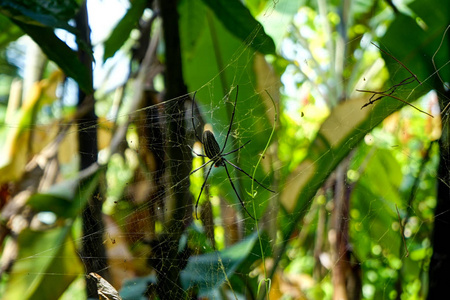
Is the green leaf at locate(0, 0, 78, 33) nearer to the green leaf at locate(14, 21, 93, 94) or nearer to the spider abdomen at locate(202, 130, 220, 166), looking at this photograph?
the green leaf at locate(14, 21, 93, 94)

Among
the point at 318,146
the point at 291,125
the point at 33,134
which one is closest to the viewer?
the point at 318,146

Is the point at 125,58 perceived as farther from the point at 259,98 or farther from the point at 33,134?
the point at 259,98

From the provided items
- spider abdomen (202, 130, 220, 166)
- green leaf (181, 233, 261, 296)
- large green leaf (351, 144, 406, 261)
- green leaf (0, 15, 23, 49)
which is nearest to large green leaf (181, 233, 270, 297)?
green leaf (181, 233, 261, 296)

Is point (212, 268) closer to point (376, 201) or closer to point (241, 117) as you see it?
point (241, 117)

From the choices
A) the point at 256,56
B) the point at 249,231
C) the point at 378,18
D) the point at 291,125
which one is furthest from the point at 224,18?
the point at 378,18

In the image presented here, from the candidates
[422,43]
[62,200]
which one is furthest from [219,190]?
[422,43]

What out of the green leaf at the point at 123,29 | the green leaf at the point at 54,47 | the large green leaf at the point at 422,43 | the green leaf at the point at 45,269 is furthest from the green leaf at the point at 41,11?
the large green leaf at the point at 422,43
